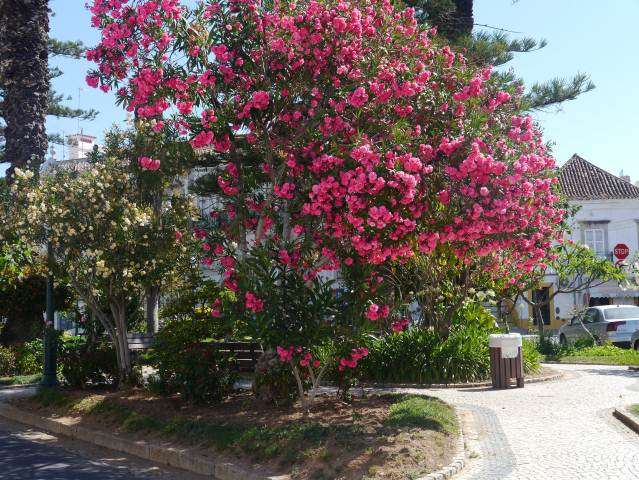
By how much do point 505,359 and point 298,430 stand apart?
6.09 m

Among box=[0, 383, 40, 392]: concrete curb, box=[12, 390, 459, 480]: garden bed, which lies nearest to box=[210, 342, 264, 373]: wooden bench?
box=[12, 390, 459, 480]: garden bed

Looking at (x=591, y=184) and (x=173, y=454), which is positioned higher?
(x=591, y=184)

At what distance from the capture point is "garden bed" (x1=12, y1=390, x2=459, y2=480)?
25.6 feet

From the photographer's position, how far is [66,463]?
30.4ft

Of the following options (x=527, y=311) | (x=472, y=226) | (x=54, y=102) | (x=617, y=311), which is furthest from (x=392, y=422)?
(x=527, y=311)

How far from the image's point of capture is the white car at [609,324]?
2342cm

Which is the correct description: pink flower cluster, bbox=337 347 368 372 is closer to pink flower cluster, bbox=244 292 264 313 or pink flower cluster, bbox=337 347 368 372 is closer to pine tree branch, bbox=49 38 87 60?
pink flower cluster, bbox=244 292 264 313

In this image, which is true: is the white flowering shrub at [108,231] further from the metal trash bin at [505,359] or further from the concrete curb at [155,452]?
the metal trash bin at [505,359]

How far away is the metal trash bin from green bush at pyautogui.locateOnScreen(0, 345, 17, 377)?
11.3m

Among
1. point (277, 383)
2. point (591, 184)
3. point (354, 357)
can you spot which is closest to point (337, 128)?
point (354, 357)

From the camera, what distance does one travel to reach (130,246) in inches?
489

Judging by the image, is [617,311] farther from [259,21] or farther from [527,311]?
[527,311]

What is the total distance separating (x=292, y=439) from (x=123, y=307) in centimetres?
581

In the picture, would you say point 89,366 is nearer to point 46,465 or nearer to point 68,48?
point 46,465
